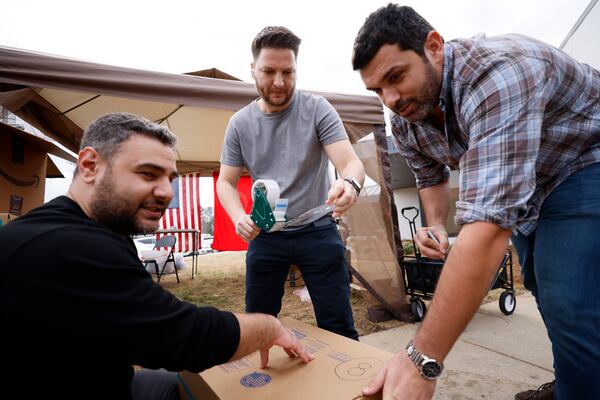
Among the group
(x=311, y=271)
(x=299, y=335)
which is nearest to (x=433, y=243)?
(x=311, y=271)

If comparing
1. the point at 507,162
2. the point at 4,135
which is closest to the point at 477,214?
the point at 507,162

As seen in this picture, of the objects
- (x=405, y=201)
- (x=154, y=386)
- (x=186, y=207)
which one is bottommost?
(x=405, y=201)

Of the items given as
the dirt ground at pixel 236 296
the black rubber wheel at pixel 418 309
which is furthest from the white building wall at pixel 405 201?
the black rubber wheel at pixel 418 309

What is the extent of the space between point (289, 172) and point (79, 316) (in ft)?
3.21

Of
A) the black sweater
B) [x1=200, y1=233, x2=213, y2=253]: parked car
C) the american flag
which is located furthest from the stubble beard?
[x1=200, y1=233, x2=213, y2=253]: parked car

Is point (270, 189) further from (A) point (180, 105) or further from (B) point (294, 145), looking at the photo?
(A) point (180, 105)

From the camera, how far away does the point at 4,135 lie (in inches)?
113

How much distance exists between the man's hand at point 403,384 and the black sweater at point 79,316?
35 cm

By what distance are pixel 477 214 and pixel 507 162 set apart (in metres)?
0.12

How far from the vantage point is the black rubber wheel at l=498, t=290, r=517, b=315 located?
2883mm

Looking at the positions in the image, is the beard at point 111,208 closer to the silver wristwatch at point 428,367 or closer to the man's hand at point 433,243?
the silver wristwatch at point 428,367

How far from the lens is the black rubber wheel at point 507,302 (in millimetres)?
2883

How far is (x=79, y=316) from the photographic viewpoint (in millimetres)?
627

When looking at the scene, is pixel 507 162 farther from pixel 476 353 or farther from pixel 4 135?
pixel 4 135
